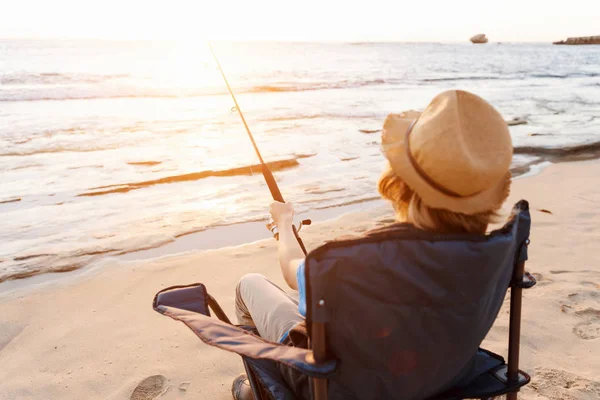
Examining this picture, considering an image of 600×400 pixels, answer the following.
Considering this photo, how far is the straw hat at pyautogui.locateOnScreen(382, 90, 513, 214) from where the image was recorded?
1.40 m

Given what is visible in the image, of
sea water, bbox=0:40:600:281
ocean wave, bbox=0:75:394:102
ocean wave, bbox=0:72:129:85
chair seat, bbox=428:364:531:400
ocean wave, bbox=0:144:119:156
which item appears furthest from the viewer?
ocean wave, bbox=0:72:129:85

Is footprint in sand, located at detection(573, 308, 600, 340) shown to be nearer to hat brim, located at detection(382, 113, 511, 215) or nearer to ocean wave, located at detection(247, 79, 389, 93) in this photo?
hat brim, located at detection(382, 113, 511, 215)

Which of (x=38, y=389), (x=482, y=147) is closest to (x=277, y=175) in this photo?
(x=38, y=389)

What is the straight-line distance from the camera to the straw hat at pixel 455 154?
55.1 inches

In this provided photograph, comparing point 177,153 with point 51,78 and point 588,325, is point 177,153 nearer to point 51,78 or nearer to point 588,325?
point 588,325

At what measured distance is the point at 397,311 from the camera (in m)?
1.43

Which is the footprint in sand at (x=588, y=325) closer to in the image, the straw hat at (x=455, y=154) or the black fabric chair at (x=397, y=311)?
the black fabric chair at (x=397, y=311)

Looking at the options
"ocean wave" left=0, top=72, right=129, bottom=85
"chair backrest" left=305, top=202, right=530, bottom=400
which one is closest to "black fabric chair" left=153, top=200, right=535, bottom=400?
"chair backrest" left=305, top=202, right=530, bottom=400

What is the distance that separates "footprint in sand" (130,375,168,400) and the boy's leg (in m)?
0.68

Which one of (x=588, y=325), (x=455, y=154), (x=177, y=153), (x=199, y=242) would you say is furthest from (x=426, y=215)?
(x=177, y=153)

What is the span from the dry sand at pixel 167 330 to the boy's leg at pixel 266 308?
2.22 ft

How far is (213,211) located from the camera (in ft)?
19.0

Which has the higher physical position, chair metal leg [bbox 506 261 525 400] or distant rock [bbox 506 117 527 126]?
chair metal leg [bbox 506 261 525 400]

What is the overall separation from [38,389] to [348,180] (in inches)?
193
